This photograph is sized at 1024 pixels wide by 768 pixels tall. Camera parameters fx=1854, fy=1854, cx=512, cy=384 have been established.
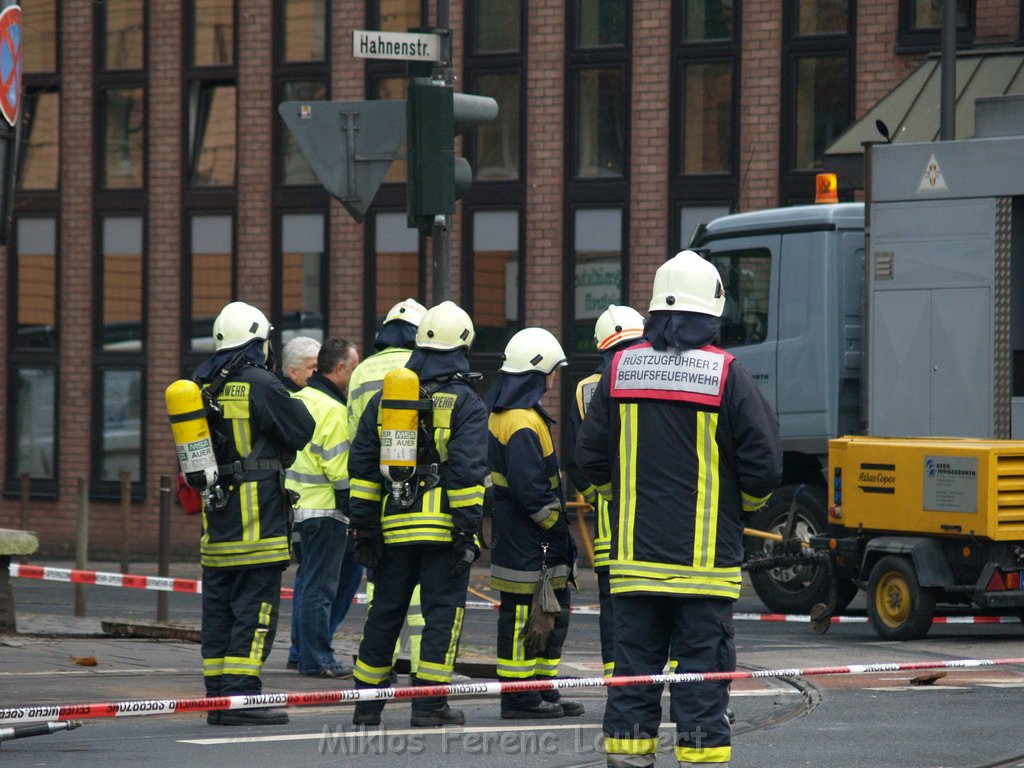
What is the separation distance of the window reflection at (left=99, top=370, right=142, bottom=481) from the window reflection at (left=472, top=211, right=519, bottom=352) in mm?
4508

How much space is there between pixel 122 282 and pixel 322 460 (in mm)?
12989

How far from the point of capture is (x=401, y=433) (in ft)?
25.0

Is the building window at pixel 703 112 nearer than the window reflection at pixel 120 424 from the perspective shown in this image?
Yes

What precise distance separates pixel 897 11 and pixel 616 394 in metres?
13.7

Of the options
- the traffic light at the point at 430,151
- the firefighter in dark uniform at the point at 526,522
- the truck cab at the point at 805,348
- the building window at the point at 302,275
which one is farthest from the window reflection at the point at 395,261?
the firefighter in dark uniform at the point at 526,522

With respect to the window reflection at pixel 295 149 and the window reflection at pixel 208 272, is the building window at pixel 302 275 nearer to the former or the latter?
the window reflection at pixel 295 149

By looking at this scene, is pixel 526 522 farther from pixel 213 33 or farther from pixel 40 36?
pixel 40 36

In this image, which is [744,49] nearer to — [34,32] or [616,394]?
[34,32]

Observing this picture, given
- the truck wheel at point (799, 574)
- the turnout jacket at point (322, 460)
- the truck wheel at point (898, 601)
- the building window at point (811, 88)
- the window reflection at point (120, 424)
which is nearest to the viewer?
the turnout jacket at point (322, 460)

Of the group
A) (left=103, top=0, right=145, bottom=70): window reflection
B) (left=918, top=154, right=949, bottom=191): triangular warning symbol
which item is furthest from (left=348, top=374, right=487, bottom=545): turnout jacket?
(left=103, top=0, right=145, bottom=70): window reflection

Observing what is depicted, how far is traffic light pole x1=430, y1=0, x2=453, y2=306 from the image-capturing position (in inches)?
371

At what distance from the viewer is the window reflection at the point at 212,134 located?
2184cm

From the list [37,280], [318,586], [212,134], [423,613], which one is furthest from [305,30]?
[423,613]

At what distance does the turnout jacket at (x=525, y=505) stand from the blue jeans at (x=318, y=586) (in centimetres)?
161
